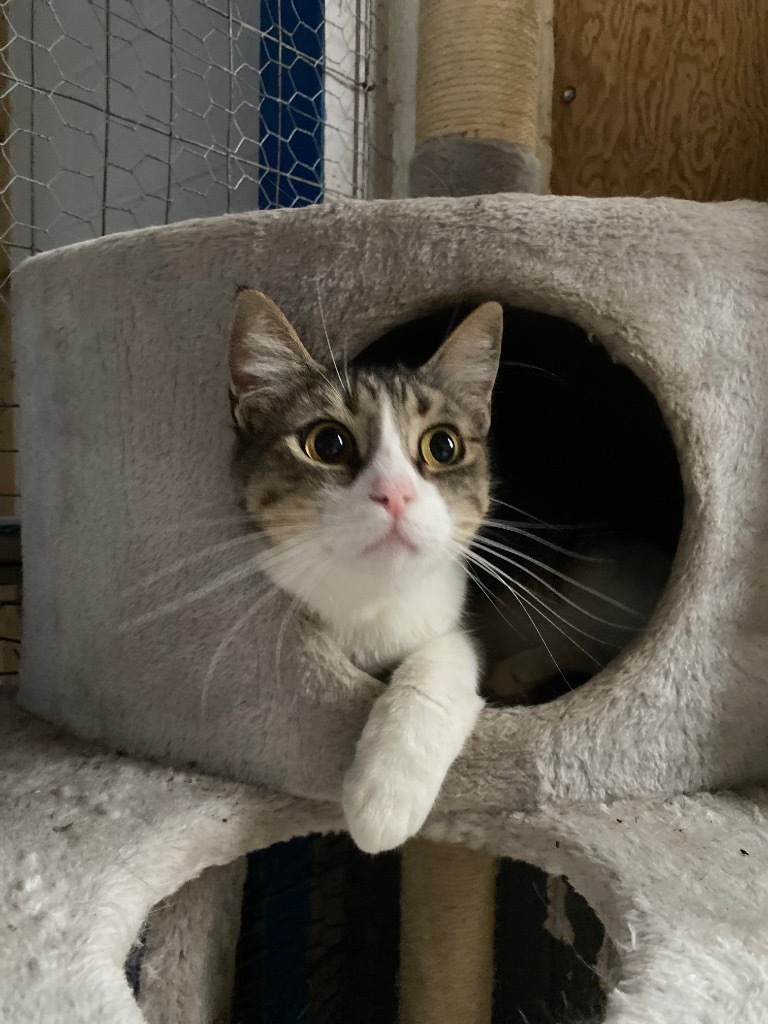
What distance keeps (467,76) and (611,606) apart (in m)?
1.03

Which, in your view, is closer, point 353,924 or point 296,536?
point 296,536

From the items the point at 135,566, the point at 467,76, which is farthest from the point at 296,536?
the point at 467,76

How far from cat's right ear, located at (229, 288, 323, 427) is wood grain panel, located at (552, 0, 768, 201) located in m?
1.05

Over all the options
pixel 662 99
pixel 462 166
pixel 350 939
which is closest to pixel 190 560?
pixel 462 166

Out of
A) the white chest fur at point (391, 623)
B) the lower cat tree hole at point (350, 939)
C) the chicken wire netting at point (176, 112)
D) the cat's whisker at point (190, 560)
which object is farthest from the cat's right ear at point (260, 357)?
the chicken wire netting at point (176, 112)

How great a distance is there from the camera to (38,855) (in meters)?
0.76

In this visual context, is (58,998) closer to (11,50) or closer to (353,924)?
(353,924)

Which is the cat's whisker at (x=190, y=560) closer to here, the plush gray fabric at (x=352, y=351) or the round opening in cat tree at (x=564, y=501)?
the plush gray fabric at (x=352, y=351)

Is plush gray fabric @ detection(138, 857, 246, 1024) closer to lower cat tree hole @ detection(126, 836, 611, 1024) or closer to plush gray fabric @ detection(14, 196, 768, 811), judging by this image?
lower cat tree hole @ detection(126, 836, 611, 1024)

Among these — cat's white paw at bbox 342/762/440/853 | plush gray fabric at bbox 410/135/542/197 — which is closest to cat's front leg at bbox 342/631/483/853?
cat's white paw at bbox 342/762/440/853

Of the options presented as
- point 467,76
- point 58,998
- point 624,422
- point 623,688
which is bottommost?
point 58,998

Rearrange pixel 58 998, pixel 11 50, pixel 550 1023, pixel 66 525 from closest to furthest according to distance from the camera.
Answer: pixel 58 998
pixel 66 525
pixel 550 1023
pixel 11 50

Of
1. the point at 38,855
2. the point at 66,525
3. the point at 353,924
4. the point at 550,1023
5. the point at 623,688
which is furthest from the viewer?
the point at 353,924

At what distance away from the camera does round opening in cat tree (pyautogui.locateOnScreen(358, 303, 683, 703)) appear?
1121 mm
